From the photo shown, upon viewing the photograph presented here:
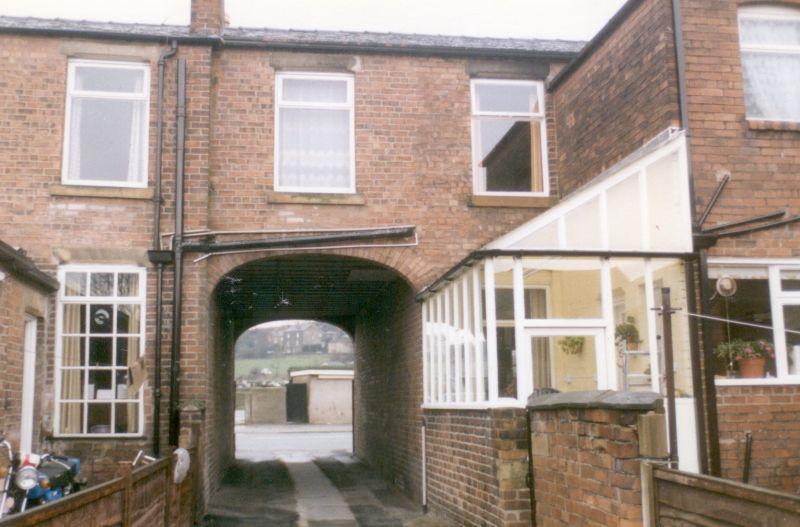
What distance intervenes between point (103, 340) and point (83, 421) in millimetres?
1049

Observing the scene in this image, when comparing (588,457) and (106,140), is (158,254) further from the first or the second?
(588,457)

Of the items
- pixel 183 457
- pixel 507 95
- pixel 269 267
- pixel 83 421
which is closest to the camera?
pixel 183 457

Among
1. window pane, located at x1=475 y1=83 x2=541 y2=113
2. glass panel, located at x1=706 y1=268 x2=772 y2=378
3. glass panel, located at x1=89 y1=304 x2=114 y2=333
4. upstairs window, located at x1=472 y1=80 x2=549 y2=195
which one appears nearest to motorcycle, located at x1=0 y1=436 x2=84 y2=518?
glass panel, located at x1=89 y1=304 x2=114 y2=333

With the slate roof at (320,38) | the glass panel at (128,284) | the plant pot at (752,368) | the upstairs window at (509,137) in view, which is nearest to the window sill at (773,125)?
the plant pot at (752,368)

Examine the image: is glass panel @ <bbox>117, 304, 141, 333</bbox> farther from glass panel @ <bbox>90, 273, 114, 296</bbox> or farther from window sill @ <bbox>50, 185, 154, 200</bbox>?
window sill @ <bbox>50, 185, 154, 200</bbox>

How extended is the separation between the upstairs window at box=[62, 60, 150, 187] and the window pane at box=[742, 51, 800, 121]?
7.65 metres

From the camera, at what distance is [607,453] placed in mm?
5301

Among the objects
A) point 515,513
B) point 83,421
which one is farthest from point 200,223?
point 515,513

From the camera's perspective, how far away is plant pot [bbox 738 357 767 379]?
30.3 ft

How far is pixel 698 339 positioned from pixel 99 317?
7.37 m

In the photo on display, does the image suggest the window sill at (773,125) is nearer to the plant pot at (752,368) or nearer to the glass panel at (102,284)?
the plant pot at (752,368)

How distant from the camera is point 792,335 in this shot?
377 inches

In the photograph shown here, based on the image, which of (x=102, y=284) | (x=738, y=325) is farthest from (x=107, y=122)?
(x=738, y=325)

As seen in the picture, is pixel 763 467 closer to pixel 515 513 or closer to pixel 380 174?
pixel 515 513
